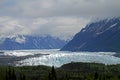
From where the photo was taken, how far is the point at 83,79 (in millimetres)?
194500

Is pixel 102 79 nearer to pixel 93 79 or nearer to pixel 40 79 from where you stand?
pixel 93 79

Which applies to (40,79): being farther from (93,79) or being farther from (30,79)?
(93,79)

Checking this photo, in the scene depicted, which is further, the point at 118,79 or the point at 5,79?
the point at 118,79

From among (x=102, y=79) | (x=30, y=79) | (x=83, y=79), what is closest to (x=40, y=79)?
(x=30, y=79)

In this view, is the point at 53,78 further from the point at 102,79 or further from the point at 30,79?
the point at 30,79

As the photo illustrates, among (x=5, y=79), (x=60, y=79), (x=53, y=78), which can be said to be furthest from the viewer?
(x=60, y=79)

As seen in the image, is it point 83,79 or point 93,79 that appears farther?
point 83,79

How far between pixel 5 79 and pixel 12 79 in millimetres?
4724

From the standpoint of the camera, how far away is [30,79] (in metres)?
196

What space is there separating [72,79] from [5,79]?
44.7m

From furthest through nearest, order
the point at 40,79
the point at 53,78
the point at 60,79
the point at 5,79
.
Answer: the point at 40,79
the point at 60,79
the point at 5,79
the point at 53,78

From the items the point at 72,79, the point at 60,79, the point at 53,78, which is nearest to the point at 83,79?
the point at 72,79

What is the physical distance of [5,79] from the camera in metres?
162

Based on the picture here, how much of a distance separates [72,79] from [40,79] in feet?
55.8
